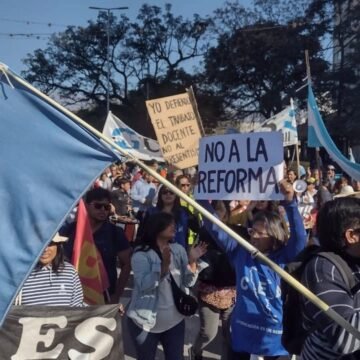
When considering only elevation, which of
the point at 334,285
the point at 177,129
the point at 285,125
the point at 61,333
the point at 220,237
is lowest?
the point at 61,333

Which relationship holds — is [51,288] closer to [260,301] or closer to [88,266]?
[88,266]

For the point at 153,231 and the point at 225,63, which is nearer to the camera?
the point at 153,231

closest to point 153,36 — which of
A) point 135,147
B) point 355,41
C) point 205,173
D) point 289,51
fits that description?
point 289,51

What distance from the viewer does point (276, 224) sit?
3848mm

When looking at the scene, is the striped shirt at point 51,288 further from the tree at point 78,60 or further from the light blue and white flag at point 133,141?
the tree at point 78,60

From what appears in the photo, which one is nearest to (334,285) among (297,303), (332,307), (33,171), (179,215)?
(332,307)

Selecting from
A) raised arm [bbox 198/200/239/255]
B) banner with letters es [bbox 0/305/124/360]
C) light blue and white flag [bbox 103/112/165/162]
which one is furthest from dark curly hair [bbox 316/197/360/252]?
light blue and white flag [bbox 103/112/165/162]

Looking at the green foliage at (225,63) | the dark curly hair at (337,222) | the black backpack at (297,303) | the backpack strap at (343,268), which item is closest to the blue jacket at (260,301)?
the black backpack at (297,303)

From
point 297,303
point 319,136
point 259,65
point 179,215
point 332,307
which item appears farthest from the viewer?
point 259,65

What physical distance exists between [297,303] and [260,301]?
120cm

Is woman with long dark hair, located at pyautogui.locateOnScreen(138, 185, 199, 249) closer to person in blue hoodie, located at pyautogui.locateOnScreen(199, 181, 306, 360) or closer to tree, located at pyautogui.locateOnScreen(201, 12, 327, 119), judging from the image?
person in blue hoodie, located at pyautogui.locateOnScreen(199, 181, 306, 360)

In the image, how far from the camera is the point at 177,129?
6.80m

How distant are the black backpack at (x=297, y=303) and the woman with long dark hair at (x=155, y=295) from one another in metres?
1.49

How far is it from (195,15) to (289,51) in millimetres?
12247
